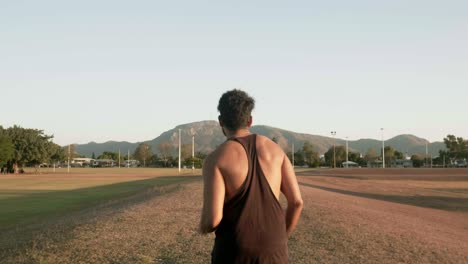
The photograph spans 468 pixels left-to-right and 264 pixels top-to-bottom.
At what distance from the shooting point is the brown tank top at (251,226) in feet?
10.8

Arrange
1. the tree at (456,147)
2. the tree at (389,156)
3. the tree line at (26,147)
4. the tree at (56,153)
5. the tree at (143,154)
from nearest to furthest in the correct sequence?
the tree line at (26,147) → the tree at (56,153) → the tree at (456,147) → the tree at (389,156) → the tree at (143,154)

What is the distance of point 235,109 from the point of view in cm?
360

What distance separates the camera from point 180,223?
41.1ft

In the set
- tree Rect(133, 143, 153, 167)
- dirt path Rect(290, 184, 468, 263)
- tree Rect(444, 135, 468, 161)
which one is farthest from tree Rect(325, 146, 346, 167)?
dirt path Rect(290, 184, 468, 263)

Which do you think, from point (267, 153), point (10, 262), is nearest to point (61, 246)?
point (10, 262)

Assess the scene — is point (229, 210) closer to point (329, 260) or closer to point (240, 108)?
point (240, 108)

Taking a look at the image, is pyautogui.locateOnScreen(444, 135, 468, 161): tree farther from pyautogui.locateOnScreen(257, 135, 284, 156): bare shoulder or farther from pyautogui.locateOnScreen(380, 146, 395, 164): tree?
pyautogui.locateOnScreen(257, 135, 284, 156): bare shoulder

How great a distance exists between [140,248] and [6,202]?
21.8m

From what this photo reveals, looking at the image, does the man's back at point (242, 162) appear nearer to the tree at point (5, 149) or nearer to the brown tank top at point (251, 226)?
the brown tank top at point (251, 226)

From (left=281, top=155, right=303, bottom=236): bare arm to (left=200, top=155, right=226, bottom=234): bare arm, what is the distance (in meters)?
0.50

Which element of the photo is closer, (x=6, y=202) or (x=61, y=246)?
(x=61, y=246)

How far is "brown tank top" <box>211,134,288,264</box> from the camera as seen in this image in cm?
330

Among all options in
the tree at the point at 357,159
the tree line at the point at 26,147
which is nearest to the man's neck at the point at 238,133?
the tree line at the point at 26,147

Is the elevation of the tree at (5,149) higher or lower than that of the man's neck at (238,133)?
higher
